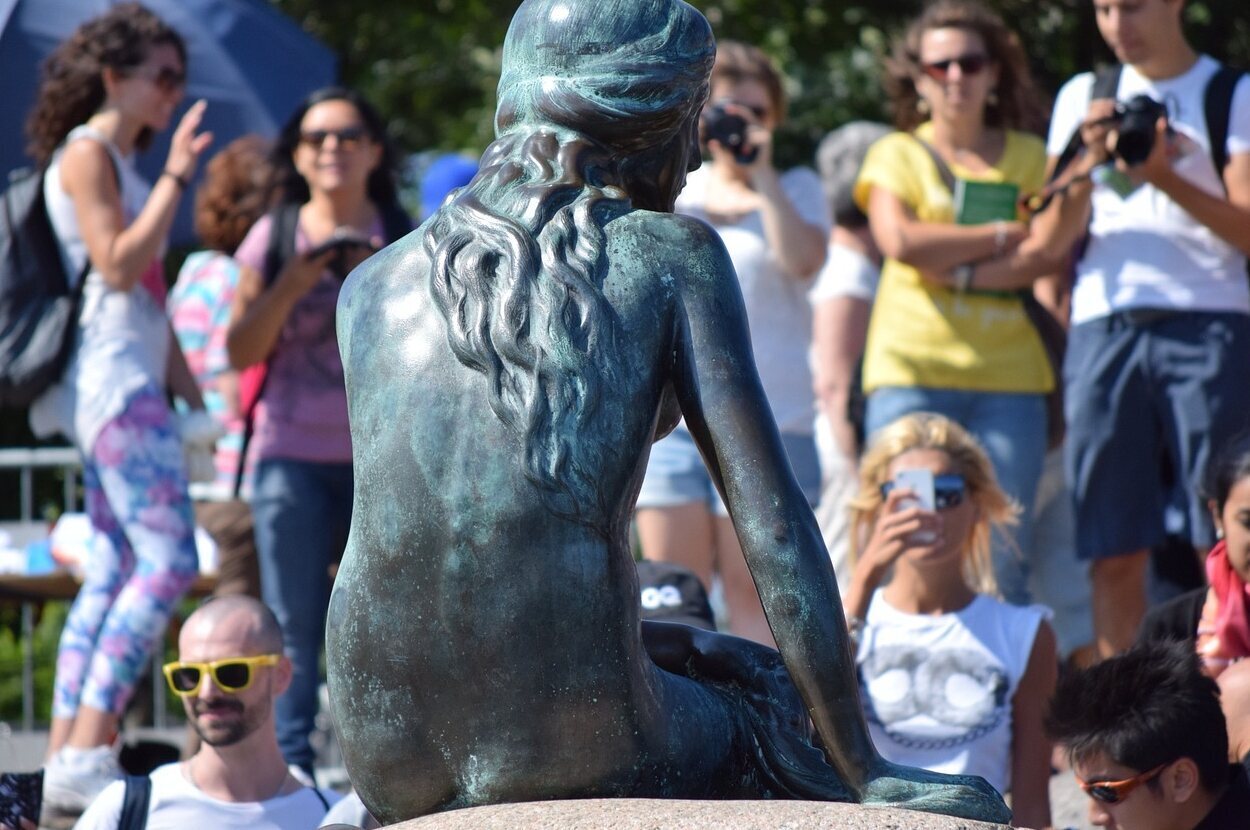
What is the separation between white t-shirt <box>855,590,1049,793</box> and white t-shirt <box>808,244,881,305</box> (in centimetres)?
189

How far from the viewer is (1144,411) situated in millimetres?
5699

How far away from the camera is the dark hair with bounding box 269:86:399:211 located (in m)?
6.40

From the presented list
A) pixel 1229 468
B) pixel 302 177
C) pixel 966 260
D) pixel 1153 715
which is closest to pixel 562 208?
pixel 1153 715

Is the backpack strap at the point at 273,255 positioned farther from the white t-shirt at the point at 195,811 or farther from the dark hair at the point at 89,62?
the white t-shirt at the point at 195,811

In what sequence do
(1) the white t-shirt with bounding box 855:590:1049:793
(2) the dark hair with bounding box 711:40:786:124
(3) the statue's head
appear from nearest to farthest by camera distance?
1. (3) the statue's head
2. (1) the white t-shirt with bounding box 855:590:1049:793
3. (2) the dark hair with bounding box 711:40:786:124

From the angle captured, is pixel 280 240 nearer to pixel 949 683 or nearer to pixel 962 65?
pixel 962 65

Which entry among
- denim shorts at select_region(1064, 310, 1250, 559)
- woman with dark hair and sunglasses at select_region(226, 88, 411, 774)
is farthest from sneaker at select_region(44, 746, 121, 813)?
denim shorts at select_region(1064, 310, 1250, 559)

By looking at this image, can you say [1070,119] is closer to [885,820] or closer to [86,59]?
[86,59]

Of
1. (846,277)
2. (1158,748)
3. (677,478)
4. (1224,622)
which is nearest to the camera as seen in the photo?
(1158,748)

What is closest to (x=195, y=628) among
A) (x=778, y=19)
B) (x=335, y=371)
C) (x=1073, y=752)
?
(x=335, y=371)

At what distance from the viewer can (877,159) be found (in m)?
6.26

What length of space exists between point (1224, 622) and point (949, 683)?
663 millimetres

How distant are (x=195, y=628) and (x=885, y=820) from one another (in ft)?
8.40

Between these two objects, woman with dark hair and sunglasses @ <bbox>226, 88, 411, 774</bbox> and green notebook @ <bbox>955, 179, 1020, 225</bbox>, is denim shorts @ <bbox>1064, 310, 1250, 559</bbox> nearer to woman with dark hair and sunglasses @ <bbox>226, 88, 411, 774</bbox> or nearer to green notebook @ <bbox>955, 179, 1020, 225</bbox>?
green notebook @ <bbox>955, 179, 1020, 225</bbox>
